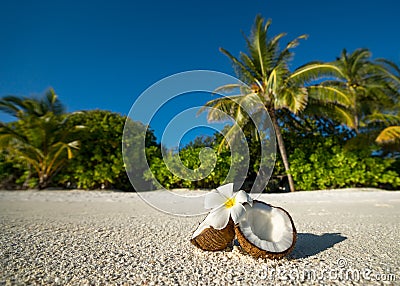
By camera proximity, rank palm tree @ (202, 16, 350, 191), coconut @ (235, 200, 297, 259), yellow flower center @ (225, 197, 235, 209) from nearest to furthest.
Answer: coconut @ (235, 200, 297, 259) < yellow flower center @ (225, 197, 235, 209) < palm tree @ (202, 16, 350, 191)

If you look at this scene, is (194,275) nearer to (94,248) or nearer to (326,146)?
(94,248)

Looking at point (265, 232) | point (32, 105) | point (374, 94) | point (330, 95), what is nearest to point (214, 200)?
point (265, 232)

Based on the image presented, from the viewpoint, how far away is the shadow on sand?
5.81 ft

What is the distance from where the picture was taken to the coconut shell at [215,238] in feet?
5.56

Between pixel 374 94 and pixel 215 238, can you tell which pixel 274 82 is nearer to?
pixel 374 94

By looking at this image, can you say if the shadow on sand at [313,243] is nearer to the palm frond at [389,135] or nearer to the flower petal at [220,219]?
the flower petal at [220,219]

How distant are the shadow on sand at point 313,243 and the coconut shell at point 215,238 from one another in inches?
18.6

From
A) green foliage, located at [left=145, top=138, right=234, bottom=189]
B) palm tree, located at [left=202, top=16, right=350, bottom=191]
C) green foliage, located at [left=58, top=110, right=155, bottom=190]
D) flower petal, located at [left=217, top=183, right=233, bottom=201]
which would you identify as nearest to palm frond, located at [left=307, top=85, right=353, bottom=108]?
palm tree, located at [left=202, top=16, right=350, bottom=191]

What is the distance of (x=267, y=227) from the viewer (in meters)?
1.74

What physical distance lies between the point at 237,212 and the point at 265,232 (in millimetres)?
328

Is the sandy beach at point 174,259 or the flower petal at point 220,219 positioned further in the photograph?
the flower petal at point 220,219

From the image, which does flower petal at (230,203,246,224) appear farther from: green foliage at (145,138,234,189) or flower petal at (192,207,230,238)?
green foliage at (145,138,234,189)

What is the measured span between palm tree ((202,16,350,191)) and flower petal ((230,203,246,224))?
581 centimetres

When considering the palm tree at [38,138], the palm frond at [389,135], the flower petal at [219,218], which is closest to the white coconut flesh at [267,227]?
the flower petal at [219,218]
